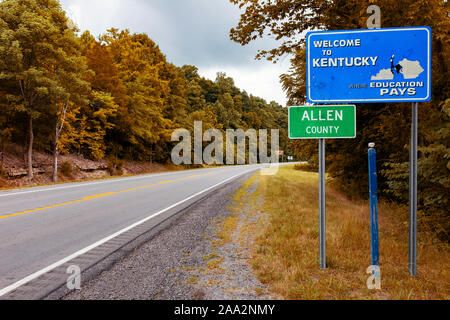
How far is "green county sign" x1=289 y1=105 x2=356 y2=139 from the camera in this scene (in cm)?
380

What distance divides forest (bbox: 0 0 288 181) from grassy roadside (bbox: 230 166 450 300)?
1679 centimetres

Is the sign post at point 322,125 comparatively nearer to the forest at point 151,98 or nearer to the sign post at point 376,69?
the sign post at point 376,69

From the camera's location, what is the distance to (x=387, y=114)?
301 inches

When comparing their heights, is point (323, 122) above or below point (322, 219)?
above

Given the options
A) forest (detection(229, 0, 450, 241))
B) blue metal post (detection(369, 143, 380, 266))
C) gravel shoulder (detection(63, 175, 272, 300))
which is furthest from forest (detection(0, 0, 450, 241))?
gravel shoulder (detection(63, 175, 272, 300))

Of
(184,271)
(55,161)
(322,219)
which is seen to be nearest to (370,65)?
(322,219)

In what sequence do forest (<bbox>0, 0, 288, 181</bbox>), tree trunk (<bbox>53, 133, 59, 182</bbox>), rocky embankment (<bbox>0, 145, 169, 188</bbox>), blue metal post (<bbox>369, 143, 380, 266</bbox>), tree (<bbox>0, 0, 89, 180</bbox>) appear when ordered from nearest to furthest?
blue metal post (<bbox>369, 143, 380, 266</bbox>), tree (<bbox>0, 0, 89, 180</bbox>), forest (<bbox>0, 0, 288, 181</bbox>), rocky embankment (<bbox>0, 145, 169, 188</bbox>), tree trunk (<bbox>53, 133, 59, 182</bbox>)

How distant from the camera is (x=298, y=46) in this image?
30.8ft

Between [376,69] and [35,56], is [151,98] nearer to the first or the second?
[35,56]

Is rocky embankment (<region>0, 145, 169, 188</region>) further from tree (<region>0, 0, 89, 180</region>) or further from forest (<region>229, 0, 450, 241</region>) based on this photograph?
forest (<region>229, 0, 450, 241</region>)

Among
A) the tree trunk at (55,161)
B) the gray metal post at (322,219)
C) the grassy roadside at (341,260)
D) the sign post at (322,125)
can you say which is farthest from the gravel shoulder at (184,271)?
the tree trunk at (55,161)

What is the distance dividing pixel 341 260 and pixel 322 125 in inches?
79.5
